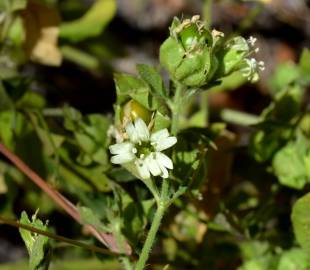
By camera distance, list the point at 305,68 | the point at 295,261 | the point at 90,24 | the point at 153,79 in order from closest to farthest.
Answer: the point at 153,79, the point at 295,261, the point at 305,68, the point at 90,24

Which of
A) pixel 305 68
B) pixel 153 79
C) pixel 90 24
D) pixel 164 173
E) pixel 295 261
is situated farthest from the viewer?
pixel 90 24

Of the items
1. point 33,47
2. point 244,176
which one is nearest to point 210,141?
point 244,176

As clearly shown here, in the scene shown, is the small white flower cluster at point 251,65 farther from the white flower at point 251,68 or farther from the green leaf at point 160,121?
the green leaf at point 160,121

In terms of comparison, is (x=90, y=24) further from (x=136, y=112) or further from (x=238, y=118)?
(x=136, y=112)

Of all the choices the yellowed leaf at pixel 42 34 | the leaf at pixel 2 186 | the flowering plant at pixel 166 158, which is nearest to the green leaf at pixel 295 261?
the flowering plant at pixel 166 158

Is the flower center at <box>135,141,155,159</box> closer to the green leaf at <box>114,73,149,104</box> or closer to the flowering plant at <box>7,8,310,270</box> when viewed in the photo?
the flowering plant at <box>7,8,310,270</box>

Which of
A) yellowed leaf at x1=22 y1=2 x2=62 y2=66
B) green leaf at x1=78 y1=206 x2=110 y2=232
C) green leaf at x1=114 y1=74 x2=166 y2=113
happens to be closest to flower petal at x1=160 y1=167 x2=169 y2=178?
green leaf at x1=114 y1=74 x2=166 y2=113

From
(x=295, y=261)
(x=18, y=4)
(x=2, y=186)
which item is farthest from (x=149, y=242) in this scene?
(x=18, y=4)
